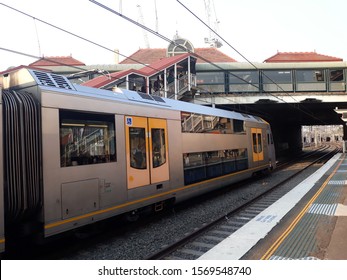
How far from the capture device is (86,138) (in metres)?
6.05

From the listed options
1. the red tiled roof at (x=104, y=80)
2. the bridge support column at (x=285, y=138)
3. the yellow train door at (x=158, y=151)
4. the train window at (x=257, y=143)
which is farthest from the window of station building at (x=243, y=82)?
the yellow train door at (x=158, y=151)

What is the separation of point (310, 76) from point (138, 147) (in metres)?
21.2

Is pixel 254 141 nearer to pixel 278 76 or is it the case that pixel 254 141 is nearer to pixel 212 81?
pixel 212 81

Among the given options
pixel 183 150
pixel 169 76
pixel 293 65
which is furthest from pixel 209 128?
pixel 293 65

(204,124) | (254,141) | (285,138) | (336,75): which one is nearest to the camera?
(204,124)

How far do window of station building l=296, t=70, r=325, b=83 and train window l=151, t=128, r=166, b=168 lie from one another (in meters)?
19.3

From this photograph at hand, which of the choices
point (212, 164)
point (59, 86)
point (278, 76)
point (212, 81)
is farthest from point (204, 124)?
point (278, 76)

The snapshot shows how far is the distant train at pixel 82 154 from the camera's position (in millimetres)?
4973

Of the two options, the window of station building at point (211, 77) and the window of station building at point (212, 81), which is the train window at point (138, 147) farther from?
the window of station building at point (211, 77)

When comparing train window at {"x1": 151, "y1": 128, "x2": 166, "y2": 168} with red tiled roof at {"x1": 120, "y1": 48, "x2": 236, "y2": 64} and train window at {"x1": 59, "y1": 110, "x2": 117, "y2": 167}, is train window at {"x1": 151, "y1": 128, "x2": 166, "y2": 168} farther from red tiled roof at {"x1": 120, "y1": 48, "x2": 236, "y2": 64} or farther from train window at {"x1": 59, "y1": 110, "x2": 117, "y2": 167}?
red tiled roof at {"x1": 120, "y1": 48, "x2": 236, "y2": 64}

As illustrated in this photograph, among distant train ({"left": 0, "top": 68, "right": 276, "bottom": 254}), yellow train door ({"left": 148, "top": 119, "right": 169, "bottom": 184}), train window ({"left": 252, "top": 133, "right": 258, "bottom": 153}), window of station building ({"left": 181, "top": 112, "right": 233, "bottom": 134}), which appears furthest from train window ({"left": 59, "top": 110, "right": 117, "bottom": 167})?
train window ({"left": 252, "top": 133, "right": 258, "bottom": 153})

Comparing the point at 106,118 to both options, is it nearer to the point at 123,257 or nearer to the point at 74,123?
the point at 74,123

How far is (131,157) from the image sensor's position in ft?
23.3

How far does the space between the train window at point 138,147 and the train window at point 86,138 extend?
58cm
